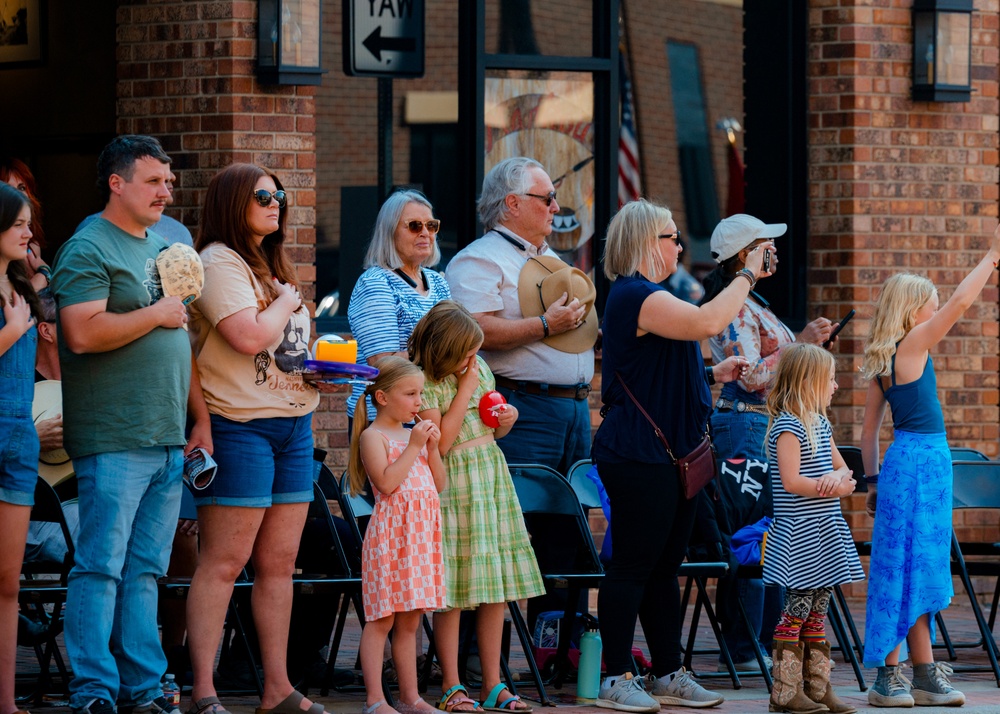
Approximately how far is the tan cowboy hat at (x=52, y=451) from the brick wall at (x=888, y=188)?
439 centimetres

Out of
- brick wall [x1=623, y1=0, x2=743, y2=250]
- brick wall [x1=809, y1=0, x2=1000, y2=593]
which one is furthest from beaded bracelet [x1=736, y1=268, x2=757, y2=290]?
brick wall [x1=623, y1=0, x2=743, y2=250]

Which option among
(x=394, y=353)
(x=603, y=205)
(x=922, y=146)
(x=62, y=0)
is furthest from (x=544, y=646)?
(x=62, y=0)

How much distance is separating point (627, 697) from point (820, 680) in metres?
0.74

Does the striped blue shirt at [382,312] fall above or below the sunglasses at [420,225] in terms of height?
below

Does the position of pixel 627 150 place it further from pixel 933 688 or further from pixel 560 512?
pixel 933 688

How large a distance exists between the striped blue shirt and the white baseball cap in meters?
1.36

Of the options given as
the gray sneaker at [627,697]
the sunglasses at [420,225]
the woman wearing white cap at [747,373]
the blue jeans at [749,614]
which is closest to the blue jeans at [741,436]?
the woman wearing white cap at [747,373]

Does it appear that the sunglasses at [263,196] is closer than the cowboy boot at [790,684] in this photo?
Yes

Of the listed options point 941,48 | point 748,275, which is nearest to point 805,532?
point 748,275

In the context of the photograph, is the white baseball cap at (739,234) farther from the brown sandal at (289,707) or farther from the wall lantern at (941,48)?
the brown sandal at (289,707)

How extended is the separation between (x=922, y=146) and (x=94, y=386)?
5441mm

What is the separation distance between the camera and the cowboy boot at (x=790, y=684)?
249 inches

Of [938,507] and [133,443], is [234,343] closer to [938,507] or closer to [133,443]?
[133,443]

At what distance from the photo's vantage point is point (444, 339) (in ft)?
20.0
